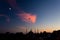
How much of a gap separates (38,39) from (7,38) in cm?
167

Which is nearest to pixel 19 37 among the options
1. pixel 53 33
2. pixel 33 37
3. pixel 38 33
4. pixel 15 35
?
pixel 15 35

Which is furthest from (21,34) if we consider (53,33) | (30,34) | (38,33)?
(53,33)

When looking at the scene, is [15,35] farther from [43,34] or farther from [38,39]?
[43,34]

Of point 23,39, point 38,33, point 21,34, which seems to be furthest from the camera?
point 38,33

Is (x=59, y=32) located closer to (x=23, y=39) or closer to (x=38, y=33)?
(x=38, y=33)

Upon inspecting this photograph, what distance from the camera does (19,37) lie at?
681cm

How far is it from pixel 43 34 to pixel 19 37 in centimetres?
170

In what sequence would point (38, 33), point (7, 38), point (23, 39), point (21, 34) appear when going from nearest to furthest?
point (7, 38) → point (23, 39) → point (21, 34) → point (38, 33)

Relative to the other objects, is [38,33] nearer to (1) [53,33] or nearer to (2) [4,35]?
(1) [53,33]

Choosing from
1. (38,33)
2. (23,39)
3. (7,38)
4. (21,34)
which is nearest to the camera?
(7,38)

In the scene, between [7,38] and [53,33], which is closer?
[7,38]

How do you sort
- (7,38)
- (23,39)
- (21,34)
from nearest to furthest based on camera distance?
(7,38) < (23,39) < (21,34)

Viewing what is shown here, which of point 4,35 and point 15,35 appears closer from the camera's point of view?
point 4,35

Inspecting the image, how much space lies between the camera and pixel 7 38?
6277mm
